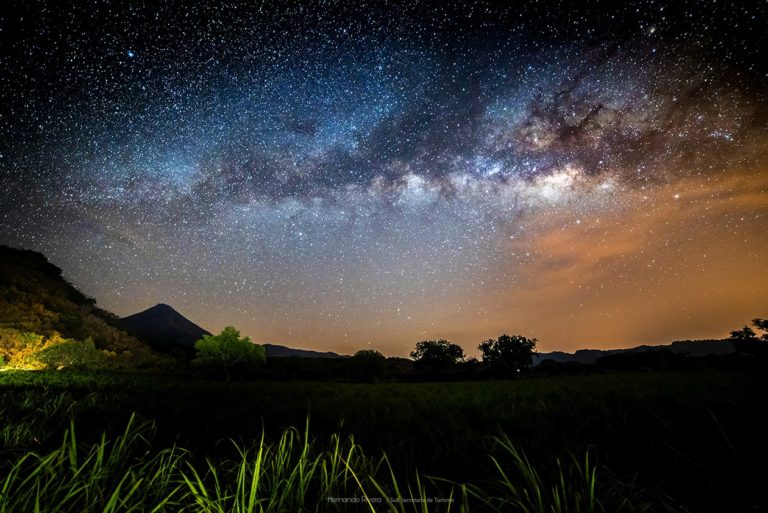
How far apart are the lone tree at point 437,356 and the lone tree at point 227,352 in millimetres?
28084

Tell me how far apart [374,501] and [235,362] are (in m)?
41.4

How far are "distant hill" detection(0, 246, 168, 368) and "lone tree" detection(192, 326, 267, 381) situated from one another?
19.3 ft

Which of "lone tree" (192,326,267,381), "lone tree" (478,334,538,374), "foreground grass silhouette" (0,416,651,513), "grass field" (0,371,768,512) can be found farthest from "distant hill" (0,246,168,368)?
"lone tree" (478,334,538,374)

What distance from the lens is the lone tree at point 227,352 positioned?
1439 inches

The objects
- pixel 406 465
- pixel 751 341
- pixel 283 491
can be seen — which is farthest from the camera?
pixel 751 341

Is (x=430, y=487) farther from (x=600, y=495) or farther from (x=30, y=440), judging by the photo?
(x=30, y=440)

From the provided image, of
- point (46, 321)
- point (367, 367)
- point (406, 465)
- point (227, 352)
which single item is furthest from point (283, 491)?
point (46, 321)

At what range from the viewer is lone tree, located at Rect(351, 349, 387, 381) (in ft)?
146

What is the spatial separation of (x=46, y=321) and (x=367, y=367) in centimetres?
3760

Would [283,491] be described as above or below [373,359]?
above

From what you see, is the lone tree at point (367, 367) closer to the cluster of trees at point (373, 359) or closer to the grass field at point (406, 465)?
the cluster of trees at point (373, 359)

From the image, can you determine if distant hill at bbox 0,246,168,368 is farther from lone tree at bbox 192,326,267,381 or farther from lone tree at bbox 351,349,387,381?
lone tree at bbox 351,349,387,381

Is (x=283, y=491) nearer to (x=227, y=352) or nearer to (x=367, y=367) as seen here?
(x=227, y=352)

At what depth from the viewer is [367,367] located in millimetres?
44750
